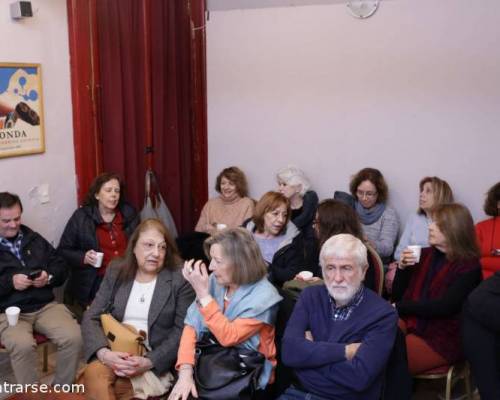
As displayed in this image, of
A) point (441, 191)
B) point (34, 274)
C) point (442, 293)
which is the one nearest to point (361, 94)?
point (441, 191)

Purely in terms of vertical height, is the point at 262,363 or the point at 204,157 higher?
the point at 204,157

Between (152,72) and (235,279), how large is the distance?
2.37 metres

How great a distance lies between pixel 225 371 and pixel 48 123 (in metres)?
2.19

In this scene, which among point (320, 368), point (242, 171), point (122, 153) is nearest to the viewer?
point (320, 368)

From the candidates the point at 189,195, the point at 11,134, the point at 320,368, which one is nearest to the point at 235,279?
the point at 320,368

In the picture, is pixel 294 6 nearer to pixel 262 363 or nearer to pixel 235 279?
pixel 235 279

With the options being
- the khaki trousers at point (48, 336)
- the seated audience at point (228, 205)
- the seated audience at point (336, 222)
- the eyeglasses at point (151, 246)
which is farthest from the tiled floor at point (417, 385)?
the seated audience at point (228, 205)

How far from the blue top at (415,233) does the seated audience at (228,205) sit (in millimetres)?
1193

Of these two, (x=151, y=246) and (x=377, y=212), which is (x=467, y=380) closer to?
(x=377, y=212)

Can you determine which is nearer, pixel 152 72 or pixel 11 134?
pixel 11 134

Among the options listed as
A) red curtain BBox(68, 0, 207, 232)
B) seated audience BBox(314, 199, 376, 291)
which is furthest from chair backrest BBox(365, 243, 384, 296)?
red curtain BBox(68, 0, 207, 232)

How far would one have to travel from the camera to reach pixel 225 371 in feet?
7.82

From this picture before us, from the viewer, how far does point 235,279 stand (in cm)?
254

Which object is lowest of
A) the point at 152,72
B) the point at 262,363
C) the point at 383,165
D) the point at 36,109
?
the point at 262,363
